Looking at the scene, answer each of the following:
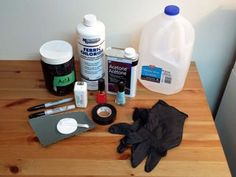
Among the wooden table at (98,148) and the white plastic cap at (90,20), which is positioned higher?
the white plastic cap at (90,20)

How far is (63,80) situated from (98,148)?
0.23 metres

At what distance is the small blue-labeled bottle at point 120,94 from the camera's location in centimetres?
82

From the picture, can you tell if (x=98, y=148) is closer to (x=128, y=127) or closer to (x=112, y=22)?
→ (x=128, y=127)

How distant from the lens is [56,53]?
32.0 inches

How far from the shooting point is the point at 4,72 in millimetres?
982

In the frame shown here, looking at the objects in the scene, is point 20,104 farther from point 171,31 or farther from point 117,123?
point 171,31

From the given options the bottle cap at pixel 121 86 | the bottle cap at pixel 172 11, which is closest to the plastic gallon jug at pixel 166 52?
the bottle cap at pixel 172 11

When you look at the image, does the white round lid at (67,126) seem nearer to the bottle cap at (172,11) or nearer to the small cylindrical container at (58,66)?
the small cylindrical container at (58,66)

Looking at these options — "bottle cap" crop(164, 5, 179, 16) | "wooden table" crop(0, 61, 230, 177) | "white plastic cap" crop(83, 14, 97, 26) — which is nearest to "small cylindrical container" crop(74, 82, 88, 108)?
"wooden table" crop(0, 61, 230, 177)

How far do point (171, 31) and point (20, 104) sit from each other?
49 cm

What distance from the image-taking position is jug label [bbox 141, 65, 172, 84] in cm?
87

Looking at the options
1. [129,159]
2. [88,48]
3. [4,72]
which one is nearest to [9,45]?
[4,72]

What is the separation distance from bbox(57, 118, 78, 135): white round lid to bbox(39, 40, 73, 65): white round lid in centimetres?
16

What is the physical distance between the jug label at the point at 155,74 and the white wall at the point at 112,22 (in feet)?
0.47
